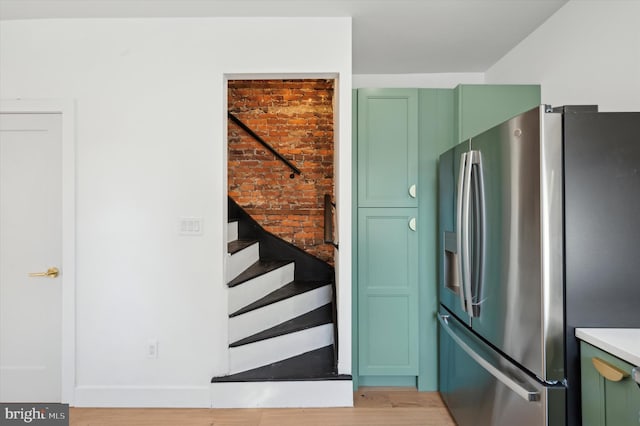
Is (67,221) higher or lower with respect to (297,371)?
higher

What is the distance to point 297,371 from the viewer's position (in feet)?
7.72

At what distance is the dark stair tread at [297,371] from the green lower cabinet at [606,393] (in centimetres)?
135

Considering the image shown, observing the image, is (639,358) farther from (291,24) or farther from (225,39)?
(225,39)

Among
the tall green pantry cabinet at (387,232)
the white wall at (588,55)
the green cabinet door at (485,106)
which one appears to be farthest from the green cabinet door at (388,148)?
the white wall at (588,55)

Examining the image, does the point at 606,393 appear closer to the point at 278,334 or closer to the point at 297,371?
the point at 297,371

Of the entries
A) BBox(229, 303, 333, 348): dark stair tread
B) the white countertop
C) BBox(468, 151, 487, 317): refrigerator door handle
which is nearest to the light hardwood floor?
BBox(229, 303, 333, 348): dark stair tread

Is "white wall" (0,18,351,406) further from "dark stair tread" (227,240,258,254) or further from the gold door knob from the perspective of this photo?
"dark stair tread" (227,240,258,254)

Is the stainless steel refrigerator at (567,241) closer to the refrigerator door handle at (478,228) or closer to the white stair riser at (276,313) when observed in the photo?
the refrigerator door handle at (478,228)

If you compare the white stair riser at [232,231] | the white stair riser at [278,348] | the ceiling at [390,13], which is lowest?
the white stair riser at [278,348]

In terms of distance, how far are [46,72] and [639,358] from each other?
11.1 feet

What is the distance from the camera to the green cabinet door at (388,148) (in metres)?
2.47

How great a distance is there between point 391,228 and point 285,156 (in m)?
1.58

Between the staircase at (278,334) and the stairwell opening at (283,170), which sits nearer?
the staircase at (278,334)

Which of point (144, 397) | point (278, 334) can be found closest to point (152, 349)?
point (144, 397)
